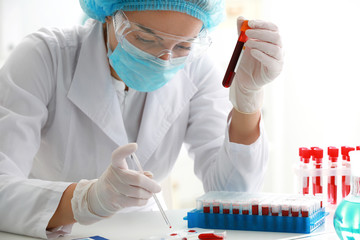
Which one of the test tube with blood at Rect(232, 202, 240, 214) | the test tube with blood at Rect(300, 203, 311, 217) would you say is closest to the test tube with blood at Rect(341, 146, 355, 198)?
the test tube with blood at Rect(300, 203, 311, 217)

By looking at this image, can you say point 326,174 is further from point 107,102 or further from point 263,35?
point 107,102

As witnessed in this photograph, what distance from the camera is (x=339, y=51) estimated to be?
9.78 feet

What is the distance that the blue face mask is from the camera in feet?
5.35

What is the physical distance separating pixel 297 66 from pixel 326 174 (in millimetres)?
2099

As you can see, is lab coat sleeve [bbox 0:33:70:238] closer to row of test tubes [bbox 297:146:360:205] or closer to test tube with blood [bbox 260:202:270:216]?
test tube with blood [bbox 260:202:270:216]

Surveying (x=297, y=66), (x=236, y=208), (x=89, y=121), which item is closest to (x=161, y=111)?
(x=89, y=121)

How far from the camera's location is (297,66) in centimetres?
356

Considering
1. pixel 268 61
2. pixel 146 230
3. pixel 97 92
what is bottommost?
pixel 146 230

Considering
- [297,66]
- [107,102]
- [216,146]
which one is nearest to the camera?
[107,102]

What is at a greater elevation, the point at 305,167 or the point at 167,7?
the point at 167,7

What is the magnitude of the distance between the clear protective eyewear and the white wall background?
121 cm

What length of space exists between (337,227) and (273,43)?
0.64 metres

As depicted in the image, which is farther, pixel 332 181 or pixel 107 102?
pixel 107 102

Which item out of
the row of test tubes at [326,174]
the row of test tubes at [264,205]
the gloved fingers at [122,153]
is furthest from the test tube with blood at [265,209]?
the gloved fingers at [122,153]
